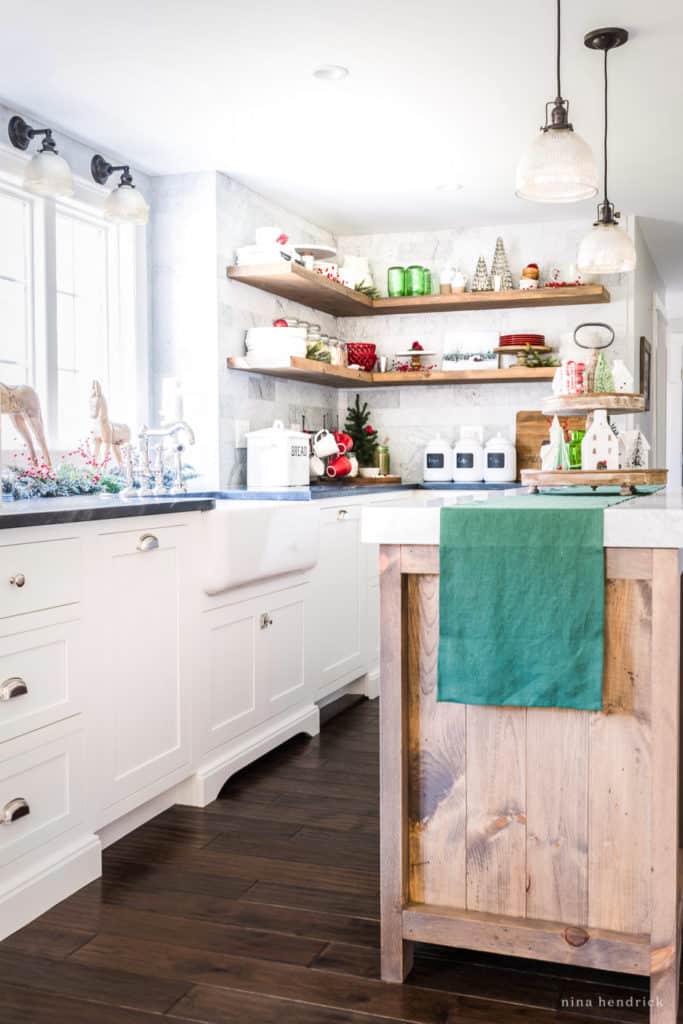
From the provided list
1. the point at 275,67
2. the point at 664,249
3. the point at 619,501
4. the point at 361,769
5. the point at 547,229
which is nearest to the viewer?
the point at 619,501

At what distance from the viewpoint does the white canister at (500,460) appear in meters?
5.22

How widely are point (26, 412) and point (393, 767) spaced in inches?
75.6

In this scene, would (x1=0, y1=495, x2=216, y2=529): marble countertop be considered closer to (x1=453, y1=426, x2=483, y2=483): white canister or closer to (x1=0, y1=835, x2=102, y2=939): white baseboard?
(x1=0, y1=835, x2=102, y2=939): white baseboard

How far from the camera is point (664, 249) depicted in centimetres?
617

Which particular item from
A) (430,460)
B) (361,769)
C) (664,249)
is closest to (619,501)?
(361,769)

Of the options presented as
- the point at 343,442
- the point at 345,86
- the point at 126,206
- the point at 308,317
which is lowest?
the point at 343,442

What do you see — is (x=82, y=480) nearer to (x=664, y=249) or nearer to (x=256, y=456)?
(x=256, y=456)

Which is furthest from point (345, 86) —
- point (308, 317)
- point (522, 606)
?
point (522, 606)

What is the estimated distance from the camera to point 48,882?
233cm

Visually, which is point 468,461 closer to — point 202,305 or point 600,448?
point 202,305

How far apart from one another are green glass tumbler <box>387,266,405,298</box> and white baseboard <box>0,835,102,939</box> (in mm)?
3599

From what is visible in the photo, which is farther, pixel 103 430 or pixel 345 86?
pixel 103 430

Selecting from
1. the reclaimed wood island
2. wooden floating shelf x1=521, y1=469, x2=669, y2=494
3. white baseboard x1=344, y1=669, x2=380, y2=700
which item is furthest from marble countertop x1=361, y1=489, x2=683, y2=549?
white baseboard x1=344, y1=669, x2=380, y2=700

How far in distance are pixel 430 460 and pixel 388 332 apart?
80 centimetres
